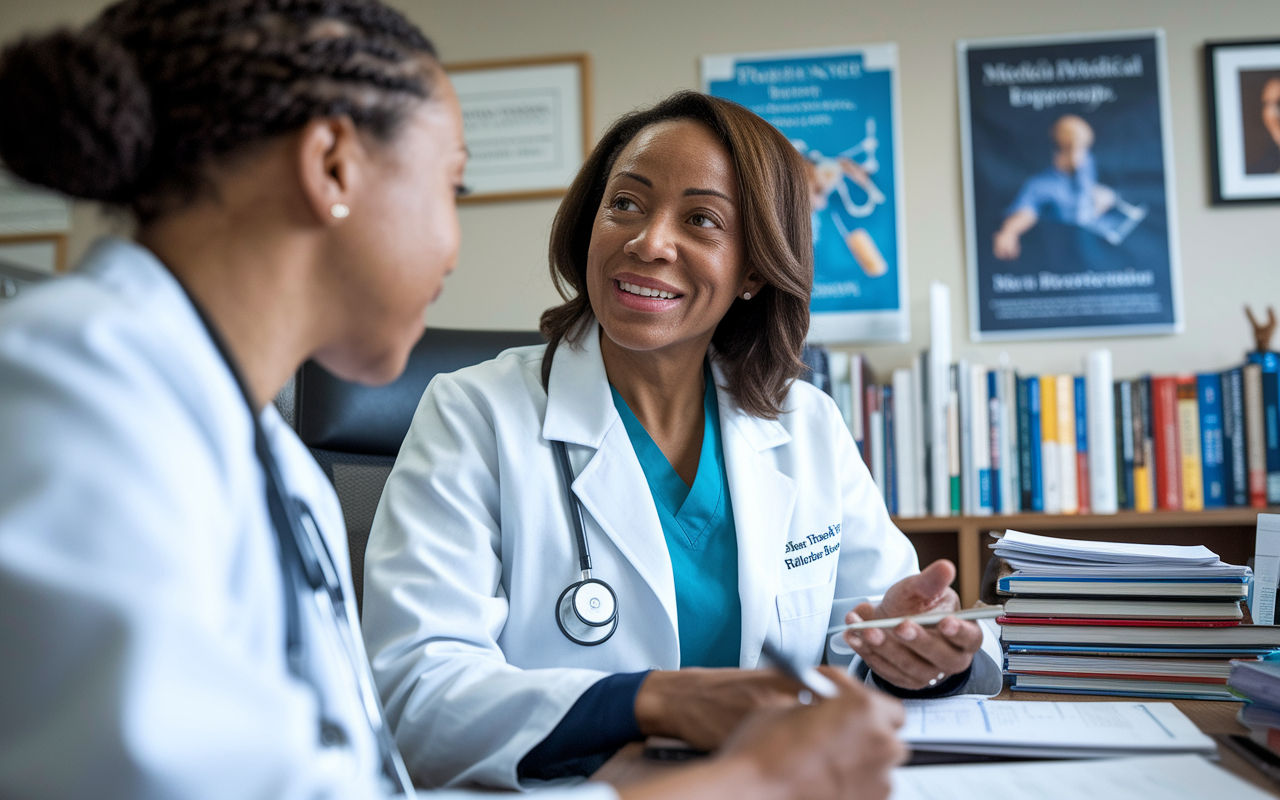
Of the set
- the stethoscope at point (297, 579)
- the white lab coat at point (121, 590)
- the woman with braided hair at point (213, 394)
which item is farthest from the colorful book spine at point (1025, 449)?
the white lab coat at point (121, 590)

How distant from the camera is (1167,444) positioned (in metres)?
2.21

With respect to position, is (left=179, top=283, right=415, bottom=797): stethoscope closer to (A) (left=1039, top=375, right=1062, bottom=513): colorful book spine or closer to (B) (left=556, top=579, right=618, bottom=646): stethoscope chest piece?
(B) (left=556, top=579, right=618, bottom=646): stethoscope chest piece

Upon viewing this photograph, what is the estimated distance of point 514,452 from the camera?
119cm

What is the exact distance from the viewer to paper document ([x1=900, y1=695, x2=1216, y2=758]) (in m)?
0.75

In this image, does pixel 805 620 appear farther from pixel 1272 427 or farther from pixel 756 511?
pixel 1272 427

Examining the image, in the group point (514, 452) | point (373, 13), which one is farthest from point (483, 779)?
point (373, 13)

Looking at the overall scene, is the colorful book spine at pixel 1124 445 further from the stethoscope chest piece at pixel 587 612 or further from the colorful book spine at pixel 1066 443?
the stethoscope chest piece at pixel 587 612

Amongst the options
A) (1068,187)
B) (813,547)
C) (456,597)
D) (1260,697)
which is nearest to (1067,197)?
(1068,187)

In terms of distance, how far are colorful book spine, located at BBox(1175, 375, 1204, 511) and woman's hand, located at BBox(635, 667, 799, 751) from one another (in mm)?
1849

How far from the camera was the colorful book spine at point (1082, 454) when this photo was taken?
2227mm

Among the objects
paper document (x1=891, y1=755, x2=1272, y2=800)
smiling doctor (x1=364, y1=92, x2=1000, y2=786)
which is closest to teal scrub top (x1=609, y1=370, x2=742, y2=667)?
smiling doctor (x1=364, y1=92, x2=1000, y2=786)

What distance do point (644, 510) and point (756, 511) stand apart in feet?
0.59

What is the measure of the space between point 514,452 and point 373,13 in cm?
63

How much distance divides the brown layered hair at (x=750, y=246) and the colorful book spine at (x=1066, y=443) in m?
1.01
